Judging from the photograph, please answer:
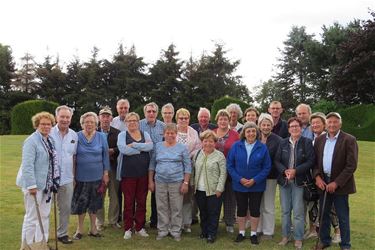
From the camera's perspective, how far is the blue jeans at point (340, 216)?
19.2 feet

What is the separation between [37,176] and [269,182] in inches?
124

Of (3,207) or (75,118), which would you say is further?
(75,118)

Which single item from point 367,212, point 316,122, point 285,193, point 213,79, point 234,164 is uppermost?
point 213,79

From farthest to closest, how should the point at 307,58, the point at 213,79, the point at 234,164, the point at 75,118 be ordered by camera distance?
the point at 307,58
the point at 213,79
the point at 75,118
the point at 234,164

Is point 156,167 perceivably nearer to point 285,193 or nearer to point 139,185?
point 139,185

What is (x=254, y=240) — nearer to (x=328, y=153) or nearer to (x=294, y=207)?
(x=294, y=207)

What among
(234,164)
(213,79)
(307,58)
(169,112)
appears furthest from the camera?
(307,58)

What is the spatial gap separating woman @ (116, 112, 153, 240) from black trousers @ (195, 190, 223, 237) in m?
0.83

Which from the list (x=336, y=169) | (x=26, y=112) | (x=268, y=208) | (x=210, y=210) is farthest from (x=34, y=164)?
(x=26, y=112)

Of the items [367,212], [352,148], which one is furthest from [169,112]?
[367,212]

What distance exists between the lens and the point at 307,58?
1668 inches

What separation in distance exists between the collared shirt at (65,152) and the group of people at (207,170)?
0.01m

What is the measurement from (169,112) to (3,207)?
4057 mm

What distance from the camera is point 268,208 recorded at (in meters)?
6.36
